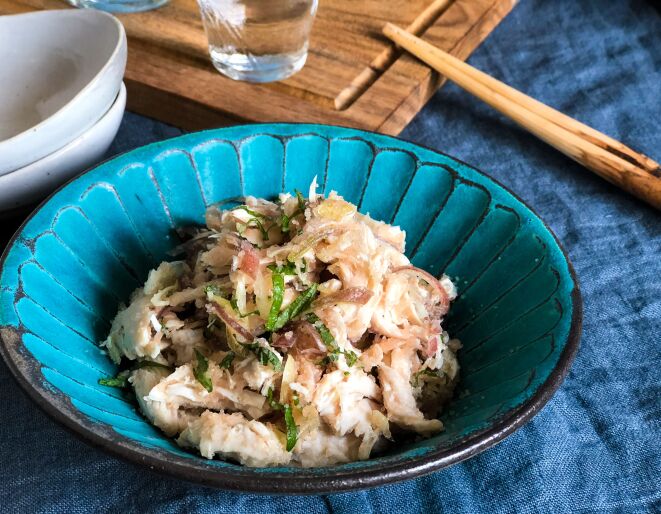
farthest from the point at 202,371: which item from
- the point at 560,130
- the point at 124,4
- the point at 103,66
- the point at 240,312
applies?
the point at 124,4

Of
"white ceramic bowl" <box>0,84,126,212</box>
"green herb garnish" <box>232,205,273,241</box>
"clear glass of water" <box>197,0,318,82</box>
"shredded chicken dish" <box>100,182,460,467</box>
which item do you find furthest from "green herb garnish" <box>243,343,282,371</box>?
"clear glass of water" <box>197,0,318,82</box>

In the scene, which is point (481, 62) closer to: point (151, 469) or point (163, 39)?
point (163, 39)

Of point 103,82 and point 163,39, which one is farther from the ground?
point 103,82

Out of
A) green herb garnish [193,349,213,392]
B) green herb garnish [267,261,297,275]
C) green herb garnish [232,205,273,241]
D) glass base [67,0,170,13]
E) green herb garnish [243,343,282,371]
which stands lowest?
glass base [67,0,170,13]

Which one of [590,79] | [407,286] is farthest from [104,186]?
[590,79]

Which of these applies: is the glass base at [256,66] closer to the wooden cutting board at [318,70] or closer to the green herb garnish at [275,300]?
the wooden cutting board at [318,70]

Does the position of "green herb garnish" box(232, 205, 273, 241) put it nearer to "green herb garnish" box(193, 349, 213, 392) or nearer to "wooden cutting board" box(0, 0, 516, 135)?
"green herb garnish" box(193, 349, 213, 392)

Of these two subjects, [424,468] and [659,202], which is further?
[659,202]

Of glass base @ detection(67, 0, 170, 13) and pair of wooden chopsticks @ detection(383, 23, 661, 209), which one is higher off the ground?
pair of wooden chopsticks @ detection(383, 23, 661, 209)
